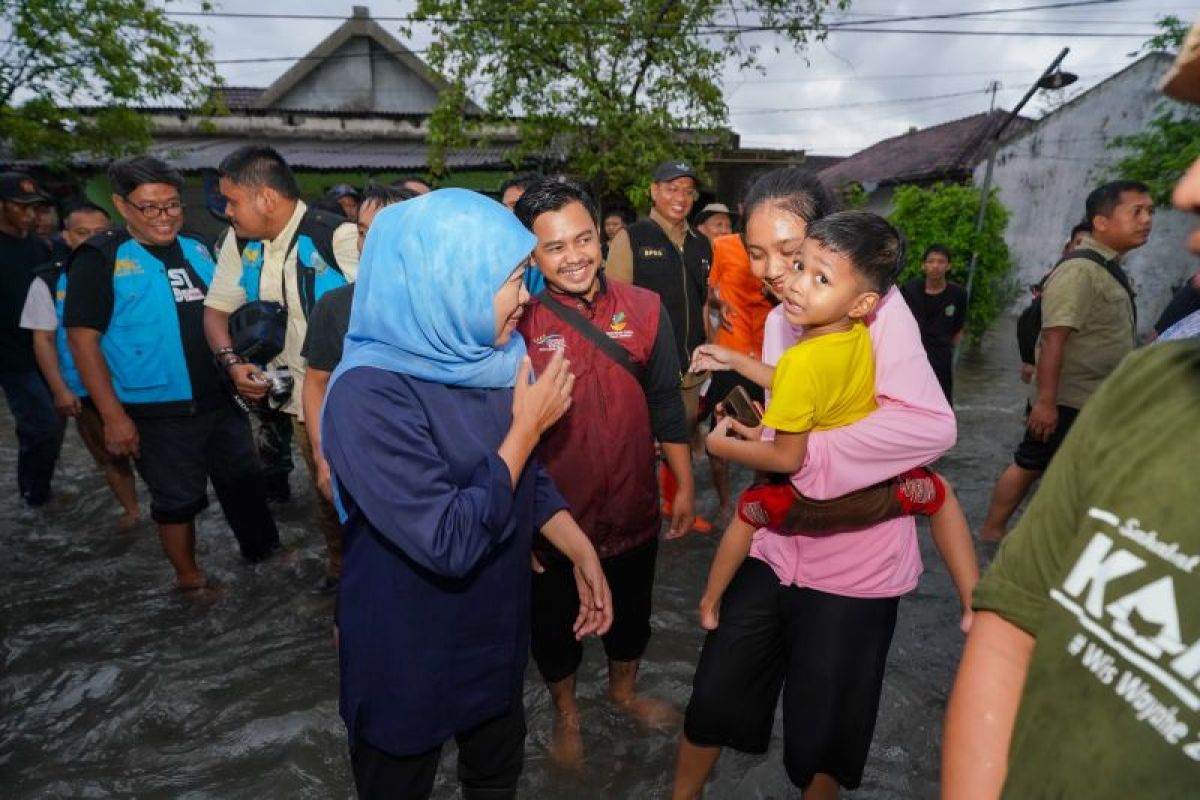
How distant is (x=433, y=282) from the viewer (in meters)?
1.47

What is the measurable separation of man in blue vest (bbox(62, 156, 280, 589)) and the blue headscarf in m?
2.38

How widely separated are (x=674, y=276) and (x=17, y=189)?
16.1 ft

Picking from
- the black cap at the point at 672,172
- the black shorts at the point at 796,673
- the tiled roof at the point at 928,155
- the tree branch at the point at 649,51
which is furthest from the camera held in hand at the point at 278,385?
the tiled roof at the point at 928,155

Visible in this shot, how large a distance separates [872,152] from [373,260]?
27.2 m

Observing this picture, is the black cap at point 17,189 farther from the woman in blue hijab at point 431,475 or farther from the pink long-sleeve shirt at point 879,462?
the pink long-sleeve shirt at point 879,462

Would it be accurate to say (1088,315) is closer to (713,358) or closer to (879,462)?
(713,358)

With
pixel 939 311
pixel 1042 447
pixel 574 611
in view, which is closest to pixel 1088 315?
pixel 1042 447

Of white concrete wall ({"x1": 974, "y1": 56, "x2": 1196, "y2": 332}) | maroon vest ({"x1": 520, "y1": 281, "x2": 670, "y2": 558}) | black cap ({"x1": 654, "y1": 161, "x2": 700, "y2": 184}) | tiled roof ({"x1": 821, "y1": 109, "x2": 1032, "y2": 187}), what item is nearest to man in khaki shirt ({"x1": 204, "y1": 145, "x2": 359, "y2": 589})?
maroon vest ({"x1": 520, "y1": 281, "x2": 670, "y2": 558})

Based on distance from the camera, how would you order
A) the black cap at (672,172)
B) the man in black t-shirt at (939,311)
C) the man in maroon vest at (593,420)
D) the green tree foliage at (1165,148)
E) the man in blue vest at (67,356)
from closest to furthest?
the man in maroon vest at (593,420) → the man in blue vest at (67,356) → the black cap at (672,172) → the man in black t-shirt at (939,311) → the green tree foliage at (1165,148)

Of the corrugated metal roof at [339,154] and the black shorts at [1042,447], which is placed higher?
the corrugated metal roof at [339,154]

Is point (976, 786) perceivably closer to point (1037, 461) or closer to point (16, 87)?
point (1037, 461)

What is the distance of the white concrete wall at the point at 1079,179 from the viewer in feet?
39.8

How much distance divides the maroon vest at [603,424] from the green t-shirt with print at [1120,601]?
61.8 inches

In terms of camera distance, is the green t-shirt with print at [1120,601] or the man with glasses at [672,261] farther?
the man with glasses at [672,261]
